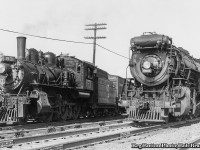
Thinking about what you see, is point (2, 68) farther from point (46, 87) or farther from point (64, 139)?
point (64, 139)

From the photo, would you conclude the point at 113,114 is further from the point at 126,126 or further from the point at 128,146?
the point at 128,146

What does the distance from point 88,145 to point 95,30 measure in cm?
2605

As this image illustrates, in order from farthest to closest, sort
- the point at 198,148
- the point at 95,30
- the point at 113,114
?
1. the point at 95,30
2. the point at 113,114
3. the point at 198,148

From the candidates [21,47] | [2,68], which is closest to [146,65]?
[21,47]

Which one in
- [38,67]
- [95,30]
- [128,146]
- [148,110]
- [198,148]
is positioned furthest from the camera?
[95,30]

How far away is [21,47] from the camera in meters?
14.6

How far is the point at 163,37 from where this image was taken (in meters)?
12.6

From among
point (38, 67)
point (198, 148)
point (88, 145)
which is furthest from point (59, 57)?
point (198, 148)

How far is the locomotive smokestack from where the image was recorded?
47.6ft

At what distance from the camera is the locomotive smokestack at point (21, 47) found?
14.5 m

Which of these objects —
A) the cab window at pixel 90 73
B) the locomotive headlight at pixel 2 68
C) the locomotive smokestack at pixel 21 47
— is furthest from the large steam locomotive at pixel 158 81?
the locomotive headlight at pixel 2 68

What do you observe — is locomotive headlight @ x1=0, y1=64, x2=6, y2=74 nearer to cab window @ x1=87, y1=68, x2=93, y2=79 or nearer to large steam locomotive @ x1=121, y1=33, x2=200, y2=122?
large steam locomotive @ x1=121, y1=33, x2=200, y2=122

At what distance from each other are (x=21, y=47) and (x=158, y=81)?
636 cm

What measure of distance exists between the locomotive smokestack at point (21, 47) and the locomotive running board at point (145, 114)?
5.61 m
